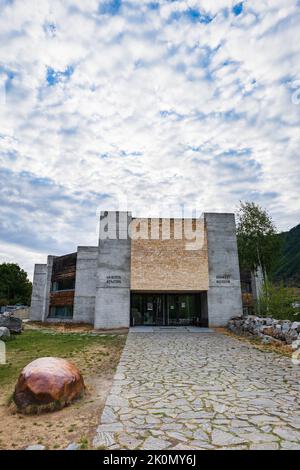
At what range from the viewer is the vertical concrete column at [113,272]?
19422mm

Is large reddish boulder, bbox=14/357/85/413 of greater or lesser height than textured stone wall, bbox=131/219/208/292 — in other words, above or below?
below

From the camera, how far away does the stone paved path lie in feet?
12.7

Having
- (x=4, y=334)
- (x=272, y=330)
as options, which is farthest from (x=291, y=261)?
(x=4, y=334)

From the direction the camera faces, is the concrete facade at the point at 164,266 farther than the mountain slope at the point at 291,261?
No

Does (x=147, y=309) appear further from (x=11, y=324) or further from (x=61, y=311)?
(x=11, y=324)

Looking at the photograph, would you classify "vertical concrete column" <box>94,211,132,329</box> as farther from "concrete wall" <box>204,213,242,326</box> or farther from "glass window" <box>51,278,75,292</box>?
"glass window" <box>51,278,75,292</box>

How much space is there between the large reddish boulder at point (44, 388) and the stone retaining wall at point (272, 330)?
9325 millimetres

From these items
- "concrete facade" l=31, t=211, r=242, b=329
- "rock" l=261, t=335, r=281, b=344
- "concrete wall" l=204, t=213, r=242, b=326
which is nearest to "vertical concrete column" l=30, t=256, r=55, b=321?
"concrete facade" l=31, t=211, r=242, b=329

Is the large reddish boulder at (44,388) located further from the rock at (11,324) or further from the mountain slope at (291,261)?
the mountain slope at (291,261)

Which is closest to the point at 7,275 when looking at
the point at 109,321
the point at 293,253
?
the point at 109,321

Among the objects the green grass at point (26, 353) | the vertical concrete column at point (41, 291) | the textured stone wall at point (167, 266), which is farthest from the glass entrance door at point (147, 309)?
the vertical concrete column at point (41, 291)

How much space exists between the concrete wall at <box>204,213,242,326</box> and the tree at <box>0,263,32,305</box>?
43538 millimetres
